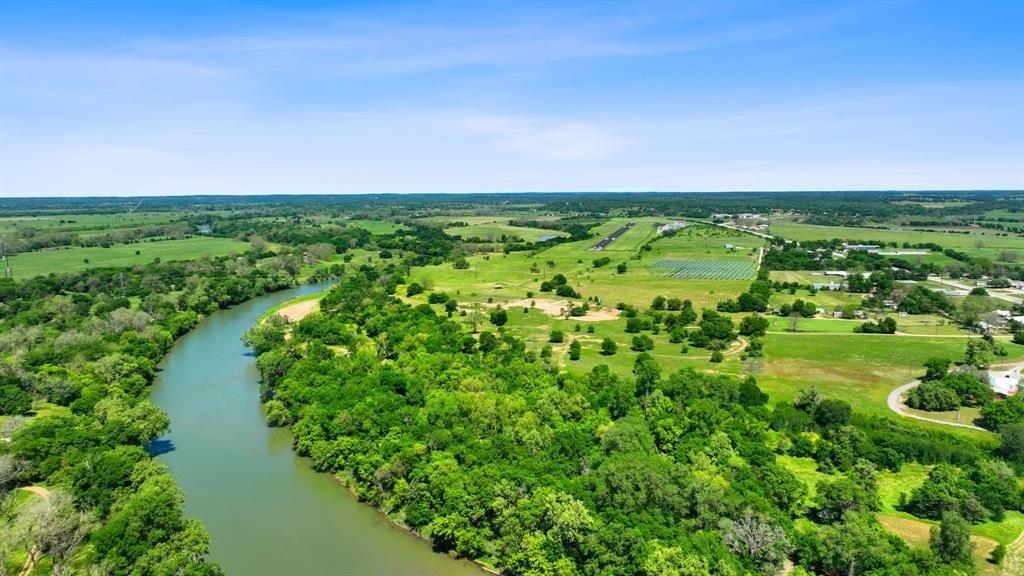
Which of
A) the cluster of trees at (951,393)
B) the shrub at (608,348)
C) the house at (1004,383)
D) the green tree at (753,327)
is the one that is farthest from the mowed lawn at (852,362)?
the shrub at (608,348)

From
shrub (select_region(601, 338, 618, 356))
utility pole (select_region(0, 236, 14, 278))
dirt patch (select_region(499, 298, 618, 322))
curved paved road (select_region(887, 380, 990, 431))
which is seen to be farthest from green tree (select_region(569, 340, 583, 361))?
utility pole (select_region(0, 236, 14, 278))

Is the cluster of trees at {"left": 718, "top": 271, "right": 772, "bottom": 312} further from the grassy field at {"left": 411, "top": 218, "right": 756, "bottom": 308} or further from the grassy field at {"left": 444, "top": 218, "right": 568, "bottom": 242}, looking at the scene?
the grassy field at {"left": 444, "top": 218, "right": 568, "bottom": 242}

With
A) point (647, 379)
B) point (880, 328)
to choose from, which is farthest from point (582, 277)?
point (647, 379)

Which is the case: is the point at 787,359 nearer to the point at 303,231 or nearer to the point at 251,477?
the point at 251,477

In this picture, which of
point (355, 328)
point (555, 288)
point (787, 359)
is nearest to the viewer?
point (787, 359)

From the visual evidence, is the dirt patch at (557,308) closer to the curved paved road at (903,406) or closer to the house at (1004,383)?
the curved paved road at (903,406)

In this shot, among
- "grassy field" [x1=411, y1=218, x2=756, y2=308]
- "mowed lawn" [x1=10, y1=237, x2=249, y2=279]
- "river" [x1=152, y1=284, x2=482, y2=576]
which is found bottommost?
"river" [x1=152, y1=284, x2=482, y2=576]

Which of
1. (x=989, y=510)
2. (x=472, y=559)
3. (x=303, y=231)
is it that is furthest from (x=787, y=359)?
(x=303, y=231)
